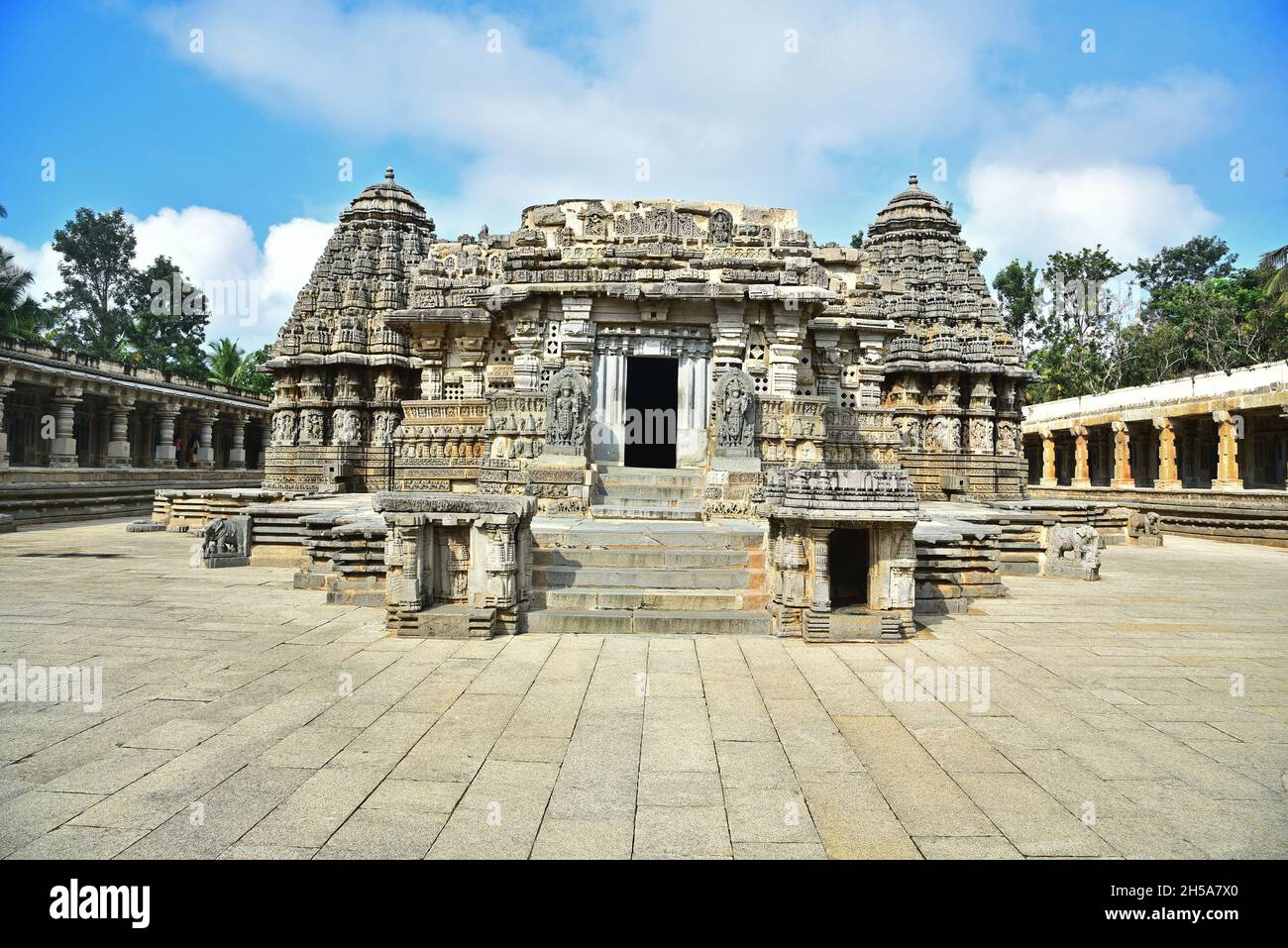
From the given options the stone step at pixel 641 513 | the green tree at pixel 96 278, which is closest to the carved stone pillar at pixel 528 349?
the stone step at pixel 641 513

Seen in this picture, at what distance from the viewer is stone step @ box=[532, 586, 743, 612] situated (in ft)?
23.9

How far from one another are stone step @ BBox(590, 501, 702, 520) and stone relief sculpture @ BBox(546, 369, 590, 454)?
50.9 inches

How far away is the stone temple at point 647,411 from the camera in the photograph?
22.8 feet

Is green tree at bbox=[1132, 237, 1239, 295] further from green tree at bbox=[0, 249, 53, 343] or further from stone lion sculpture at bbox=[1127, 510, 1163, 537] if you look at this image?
green tree at bbox=[0, 249, 53, 343]

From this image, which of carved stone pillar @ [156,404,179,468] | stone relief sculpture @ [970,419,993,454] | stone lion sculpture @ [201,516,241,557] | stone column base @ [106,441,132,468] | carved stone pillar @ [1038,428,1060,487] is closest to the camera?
stone lion sculpture @ [201,516,241,557]

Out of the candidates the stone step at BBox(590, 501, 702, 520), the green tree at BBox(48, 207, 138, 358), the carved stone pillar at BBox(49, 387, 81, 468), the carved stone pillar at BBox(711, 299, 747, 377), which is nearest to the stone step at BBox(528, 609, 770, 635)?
the stone step at BBox(590, 501, 702, 520)

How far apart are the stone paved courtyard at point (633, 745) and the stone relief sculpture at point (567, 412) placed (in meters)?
5.34

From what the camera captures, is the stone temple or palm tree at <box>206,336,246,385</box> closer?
the stone temple

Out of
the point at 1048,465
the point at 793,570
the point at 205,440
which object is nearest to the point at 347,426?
the point at 205,440

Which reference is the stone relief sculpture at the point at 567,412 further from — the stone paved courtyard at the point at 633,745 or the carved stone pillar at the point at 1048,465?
the carved stone pillar at the point at 1048,465

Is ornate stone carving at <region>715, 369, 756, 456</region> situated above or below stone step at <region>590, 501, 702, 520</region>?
above
